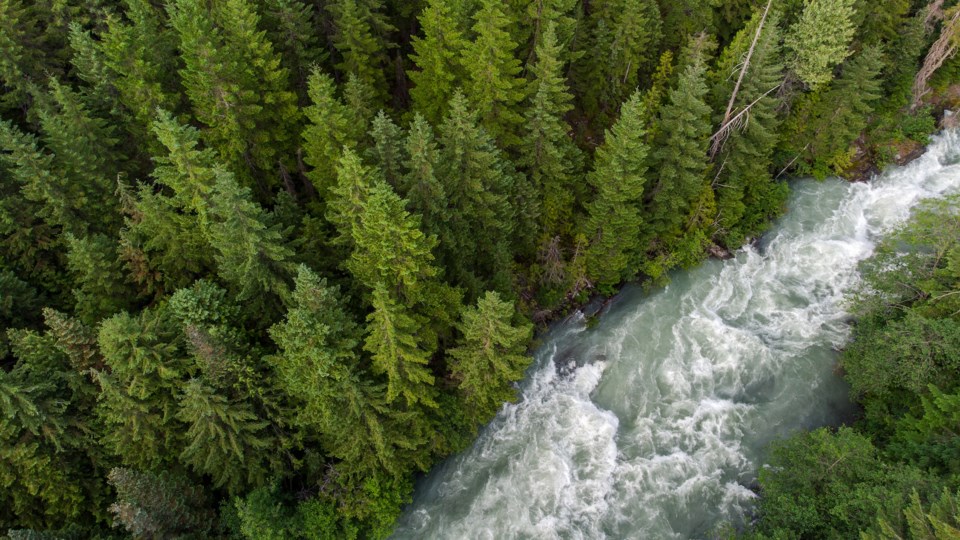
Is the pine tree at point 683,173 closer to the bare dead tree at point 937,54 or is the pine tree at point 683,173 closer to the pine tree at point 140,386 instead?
the bare dead tree at point 937,54

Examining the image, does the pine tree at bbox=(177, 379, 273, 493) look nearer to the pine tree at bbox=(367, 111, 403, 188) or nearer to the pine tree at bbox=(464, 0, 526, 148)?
the pine tree at bbox=(367, 111, 403, 188)

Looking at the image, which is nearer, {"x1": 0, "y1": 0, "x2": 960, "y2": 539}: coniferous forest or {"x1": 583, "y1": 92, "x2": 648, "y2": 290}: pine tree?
{"x1": 0, "y1": 0, "x2": 960, "y2": 539}: coniferous forest

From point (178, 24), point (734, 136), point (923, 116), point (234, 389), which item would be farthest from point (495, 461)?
point (923, 116)

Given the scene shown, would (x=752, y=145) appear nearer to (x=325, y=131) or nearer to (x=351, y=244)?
(x=351, y=244)

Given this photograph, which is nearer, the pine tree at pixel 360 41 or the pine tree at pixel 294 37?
the pine tree at pixel 294 37

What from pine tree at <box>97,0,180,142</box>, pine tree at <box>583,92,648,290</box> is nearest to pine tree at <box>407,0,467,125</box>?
pine tree at <box>583,92,648,290</box>

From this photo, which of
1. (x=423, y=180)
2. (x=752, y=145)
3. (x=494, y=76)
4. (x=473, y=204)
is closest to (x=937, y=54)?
(x=752, y=145)

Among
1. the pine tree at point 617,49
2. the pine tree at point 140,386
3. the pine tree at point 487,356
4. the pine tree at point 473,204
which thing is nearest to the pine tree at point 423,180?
the pine tree at point 473,204
